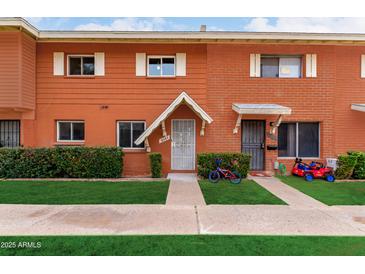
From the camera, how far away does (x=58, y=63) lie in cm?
1066

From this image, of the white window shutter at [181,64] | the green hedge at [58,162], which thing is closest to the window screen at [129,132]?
the green hedge at [58,162]

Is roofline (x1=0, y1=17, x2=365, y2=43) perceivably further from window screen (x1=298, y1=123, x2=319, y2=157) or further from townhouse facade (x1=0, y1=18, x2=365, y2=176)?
window screen (x1=298, y1=123, x2=319, y2=157)

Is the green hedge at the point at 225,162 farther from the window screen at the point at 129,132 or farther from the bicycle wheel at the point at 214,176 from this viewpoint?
the window screen at the point at 129,132

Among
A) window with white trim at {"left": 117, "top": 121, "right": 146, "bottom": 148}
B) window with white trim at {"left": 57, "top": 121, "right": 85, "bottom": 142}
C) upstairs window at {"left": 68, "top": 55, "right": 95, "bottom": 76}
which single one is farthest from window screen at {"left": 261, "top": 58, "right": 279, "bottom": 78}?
window with white trim at {"left": 57, "top": 121, "right": 85, "bottom": 142}

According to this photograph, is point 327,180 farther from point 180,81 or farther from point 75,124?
point 75,124

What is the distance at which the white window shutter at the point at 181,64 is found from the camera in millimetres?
10672

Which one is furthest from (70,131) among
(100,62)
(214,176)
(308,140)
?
(308,140)

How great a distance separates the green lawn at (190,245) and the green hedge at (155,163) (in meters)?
5.49

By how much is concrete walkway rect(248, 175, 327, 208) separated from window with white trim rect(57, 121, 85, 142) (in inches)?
319

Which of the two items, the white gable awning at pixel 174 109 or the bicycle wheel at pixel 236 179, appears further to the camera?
the white gable awning at pixel 174 109

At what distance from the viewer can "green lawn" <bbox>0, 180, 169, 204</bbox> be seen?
253 inches

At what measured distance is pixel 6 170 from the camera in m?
9.34

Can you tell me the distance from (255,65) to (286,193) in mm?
6199

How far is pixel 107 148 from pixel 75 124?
253 cm
